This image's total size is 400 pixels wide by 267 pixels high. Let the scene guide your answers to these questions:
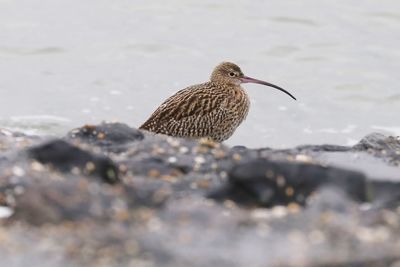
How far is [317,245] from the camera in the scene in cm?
574

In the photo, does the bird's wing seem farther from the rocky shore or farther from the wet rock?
the wet rock

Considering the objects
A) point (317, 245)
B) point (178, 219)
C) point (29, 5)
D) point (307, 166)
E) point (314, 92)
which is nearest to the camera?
point (317, 245)

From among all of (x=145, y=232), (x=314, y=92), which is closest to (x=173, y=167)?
(x=145, y=232)

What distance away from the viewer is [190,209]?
616 centimetres

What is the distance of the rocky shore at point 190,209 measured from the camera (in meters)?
5.71

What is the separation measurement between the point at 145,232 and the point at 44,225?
609 millimetres

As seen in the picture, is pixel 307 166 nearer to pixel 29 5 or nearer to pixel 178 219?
pixel 178 219

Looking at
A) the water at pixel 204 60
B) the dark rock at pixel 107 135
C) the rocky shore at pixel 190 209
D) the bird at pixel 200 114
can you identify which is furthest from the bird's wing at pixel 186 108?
the water at pixel 204 60

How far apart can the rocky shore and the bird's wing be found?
11.6ft

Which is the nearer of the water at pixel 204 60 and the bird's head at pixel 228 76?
Result: the bird's head at pixel 228 76

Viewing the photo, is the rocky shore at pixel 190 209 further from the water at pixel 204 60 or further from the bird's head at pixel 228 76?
the water at pixel 204 60

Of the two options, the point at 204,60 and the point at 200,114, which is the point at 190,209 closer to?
the point at 200,114

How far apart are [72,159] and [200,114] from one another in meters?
4.44

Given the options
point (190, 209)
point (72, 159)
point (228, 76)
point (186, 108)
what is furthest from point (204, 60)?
point (190, 209)
